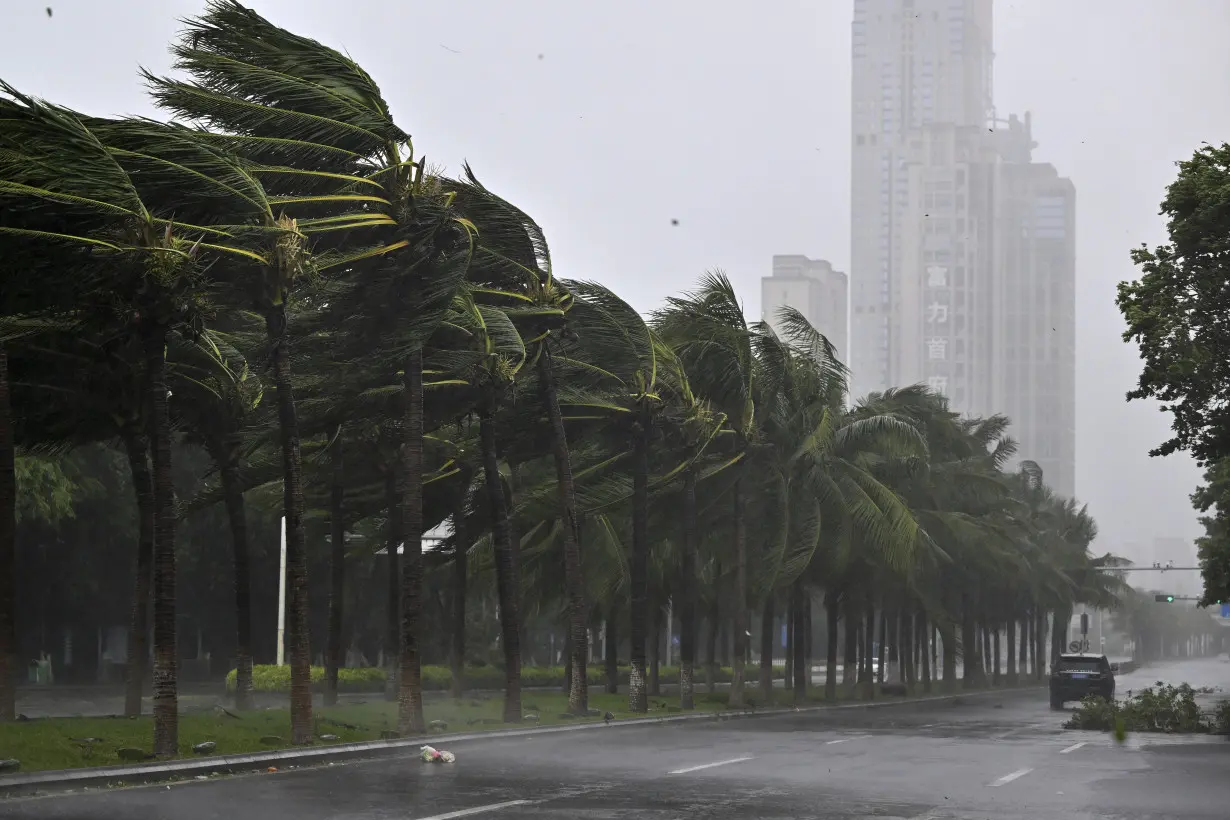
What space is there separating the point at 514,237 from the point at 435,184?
437 centimetres

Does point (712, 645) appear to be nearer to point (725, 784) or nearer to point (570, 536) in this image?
point (570, 536)

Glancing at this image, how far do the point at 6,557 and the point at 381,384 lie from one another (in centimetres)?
904

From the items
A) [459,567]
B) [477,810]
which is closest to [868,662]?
[459,567]

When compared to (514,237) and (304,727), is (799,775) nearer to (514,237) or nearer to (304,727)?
(304,727)

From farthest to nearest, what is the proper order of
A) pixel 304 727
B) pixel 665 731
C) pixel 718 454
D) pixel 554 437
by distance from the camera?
pixel 718 454 < pixel 554 437 < pixel 665 731 < pixel 304 727

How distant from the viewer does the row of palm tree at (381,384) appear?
19734mm

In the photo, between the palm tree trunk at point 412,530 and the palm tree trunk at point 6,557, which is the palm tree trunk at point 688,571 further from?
the palm tree trunk at point 6,557

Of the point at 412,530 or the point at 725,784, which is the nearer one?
the point at 725,784

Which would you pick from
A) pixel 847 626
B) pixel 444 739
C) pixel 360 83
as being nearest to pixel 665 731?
pixel 444 739

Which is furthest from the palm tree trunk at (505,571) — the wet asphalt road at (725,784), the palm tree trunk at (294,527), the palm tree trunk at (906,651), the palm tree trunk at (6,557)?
the palm tree trunk at (906,651)

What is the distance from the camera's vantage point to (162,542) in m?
20.1

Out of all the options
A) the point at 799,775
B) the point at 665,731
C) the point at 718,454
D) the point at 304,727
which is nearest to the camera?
the point at 799,775

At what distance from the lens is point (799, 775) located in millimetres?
18906

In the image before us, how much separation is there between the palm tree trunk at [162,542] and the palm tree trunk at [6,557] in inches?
75.0
